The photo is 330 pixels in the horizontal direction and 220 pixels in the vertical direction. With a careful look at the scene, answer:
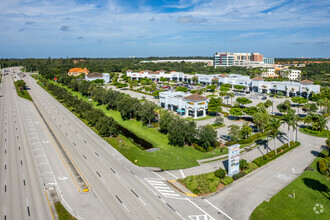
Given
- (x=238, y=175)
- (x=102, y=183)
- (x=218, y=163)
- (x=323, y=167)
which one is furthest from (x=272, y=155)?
(x=102, y=183)

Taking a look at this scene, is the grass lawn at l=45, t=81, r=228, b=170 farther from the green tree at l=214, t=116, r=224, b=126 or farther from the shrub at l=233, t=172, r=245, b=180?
the green tree at l=214, t=116, r=224, b=126

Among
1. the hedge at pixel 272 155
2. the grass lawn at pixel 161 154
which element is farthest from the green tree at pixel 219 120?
the hedge at pixel 272 155

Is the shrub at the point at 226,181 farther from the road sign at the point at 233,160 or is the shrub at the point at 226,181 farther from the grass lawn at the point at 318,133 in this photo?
the grass lawn at the point at 318,133

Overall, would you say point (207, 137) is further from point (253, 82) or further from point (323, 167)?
point (253, 82)

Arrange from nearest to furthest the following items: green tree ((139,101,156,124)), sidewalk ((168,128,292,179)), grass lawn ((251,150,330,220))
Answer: grass lawn ((251,150,330,220)) → sidewalk ((168,128,292,179)) → green tree ((139,101,156,124))

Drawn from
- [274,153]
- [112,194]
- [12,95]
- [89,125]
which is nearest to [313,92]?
[274,153]

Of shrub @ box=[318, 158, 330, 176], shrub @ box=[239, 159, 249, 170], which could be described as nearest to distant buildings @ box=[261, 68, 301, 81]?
shrub @ box=[318, 158, 330, 176]
